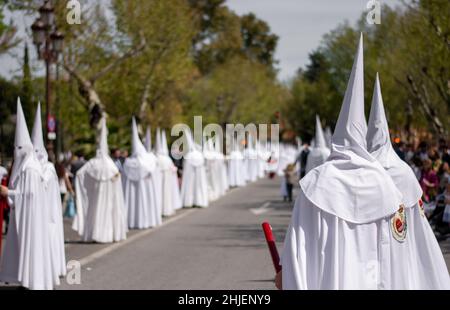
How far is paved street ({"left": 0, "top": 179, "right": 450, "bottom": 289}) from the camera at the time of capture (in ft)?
40.9

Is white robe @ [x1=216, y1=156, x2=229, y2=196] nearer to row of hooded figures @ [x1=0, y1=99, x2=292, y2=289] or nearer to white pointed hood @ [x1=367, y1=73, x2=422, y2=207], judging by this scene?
row of hooded figures @ [x1=0, y1=99, x2=292, y2=289]

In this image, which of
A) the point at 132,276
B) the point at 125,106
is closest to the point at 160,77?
the point at 125,106

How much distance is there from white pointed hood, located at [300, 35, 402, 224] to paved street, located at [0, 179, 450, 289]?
642 centimetres

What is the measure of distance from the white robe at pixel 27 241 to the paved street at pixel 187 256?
0.48 metres

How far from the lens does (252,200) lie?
1345 inches

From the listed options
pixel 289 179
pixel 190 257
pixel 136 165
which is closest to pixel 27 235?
pixel 190 257

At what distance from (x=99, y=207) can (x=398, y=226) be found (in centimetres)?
1358

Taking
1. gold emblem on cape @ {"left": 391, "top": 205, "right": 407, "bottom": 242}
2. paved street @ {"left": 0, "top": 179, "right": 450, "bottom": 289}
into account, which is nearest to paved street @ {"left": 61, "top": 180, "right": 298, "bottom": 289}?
paved street @ {"left": 0, "top": 179, "right": 450, "bottom": 289}

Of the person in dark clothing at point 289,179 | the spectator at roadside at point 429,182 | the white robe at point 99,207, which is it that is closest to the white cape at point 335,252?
the white robe at point 99,207

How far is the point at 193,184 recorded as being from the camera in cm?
3056

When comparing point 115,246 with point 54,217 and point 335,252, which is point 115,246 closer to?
point 54,217

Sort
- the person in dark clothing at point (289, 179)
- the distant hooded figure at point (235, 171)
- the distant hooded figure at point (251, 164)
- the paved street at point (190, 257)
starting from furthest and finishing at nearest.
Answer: the distant hooded figure at point (251, 164), the distant hooded figure at point (235, 171), the person in dark clothing at point (289, 179), the paved street at point (190, 257)

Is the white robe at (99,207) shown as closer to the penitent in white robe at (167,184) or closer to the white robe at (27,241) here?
the white robe at (27,241)

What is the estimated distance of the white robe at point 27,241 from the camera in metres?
11.9
